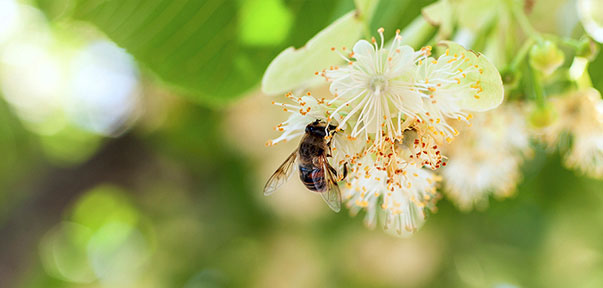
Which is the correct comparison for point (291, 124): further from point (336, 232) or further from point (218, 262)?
point (218, 262)

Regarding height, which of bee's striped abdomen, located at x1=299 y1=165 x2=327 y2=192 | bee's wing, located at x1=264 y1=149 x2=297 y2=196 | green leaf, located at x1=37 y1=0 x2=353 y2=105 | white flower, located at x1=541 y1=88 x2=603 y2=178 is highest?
green leaf, located at x1=37 y1=0 x2=353 y2=105

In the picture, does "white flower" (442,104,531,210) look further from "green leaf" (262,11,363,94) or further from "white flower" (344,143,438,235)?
"green leaf" (262,11,363,94)

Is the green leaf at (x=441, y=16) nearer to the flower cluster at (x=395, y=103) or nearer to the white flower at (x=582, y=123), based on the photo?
the flower cluster at (x=395, y=103)

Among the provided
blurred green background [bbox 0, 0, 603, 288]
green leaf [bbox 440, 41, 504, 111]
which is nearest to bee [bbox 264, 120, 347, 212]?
green leaf [bbox 440, 41, 504, 111]

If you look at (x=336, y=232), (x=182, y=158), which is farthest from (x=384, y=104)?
(x=182, y=158)

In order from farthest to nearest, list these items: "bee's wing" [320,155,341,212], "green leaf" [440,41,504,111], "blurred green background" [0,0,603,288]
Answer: "blurred green background" [0,0,603,288] → "bee's wing" [320,155,341,212] → "green leaf" [440,41,504,111]

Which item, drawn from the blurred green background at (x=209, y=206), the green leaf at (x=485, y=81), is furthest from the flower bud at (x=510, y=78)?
the blurred green background at (x=209, y=206)
